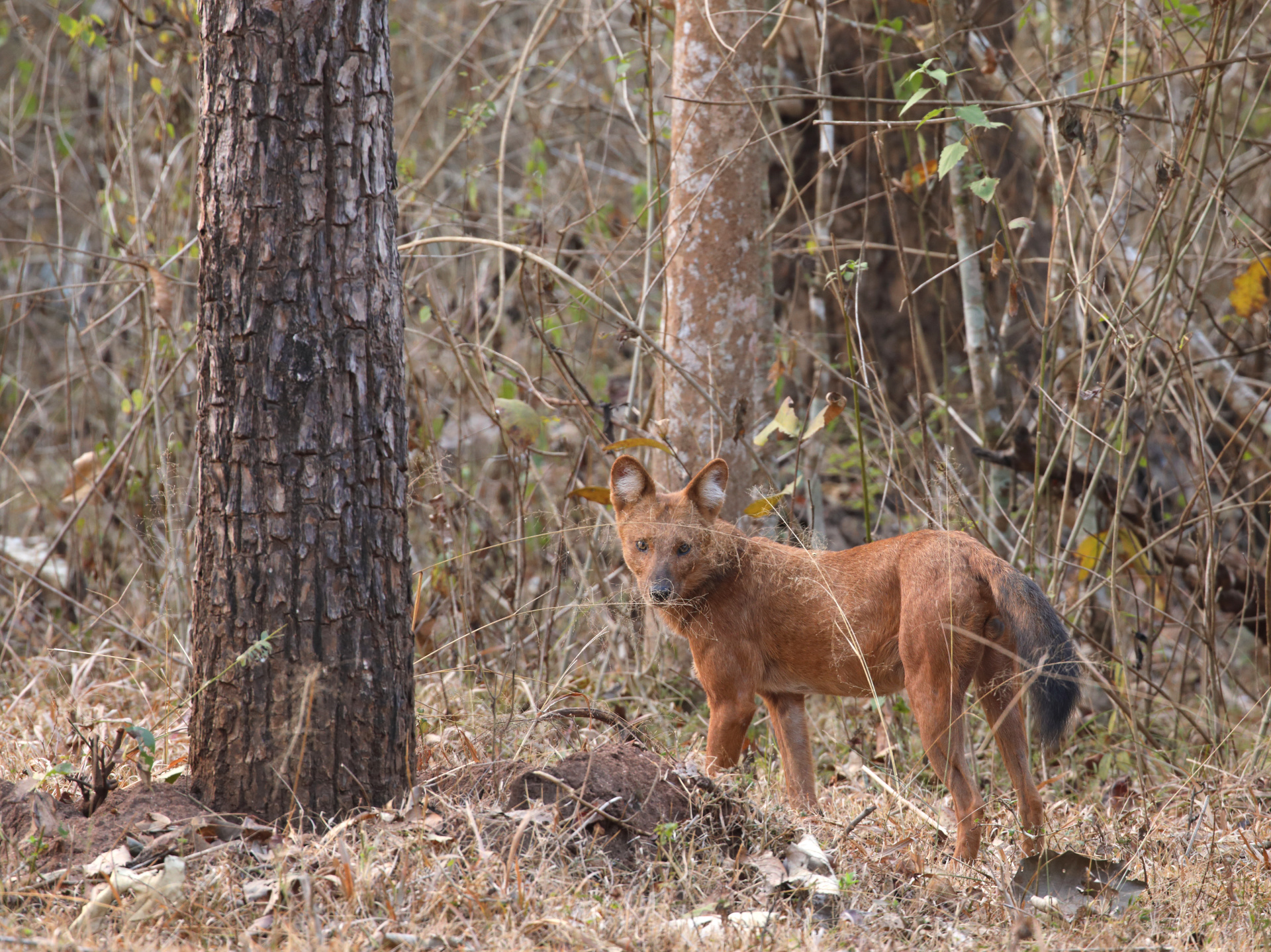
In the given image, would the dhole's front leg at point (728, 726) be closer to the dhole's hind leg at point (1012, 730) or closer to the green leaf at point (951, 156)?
the dhole's hind leg at point (1012, 730)

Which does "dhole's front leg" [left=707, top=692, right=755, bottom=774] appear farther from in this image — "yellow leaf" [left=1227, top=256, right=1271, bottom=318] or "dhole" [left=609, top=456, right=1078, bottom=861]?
"yellow leaf" [left=1227, top=256, right=1271, bottom=318]

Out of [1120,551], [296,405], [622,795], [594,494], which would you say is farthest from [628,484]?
[1120,551]

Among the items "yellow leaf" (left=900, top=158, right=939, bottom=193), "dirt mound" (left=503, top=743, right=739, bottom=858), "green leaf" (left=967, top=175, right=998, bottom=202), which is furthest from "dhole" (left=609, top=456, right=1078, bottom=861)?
"yellow leaf" (left=900, top=158, right=939, bottom=193)

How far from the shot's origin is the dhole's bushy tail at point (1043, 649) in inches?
140

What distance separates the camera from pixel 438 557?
19.1ft

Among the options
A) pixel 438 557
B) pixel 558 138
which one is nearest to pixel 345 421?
pixel 438 557

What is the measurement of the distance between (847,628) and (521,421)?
1.61 meters

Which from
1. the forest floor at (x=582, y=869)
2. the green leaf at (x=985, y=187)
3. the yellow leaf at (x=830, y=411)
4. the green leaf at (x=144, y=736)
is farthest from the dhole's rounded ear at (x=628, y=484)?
the green leaf at (x=144, y=736)

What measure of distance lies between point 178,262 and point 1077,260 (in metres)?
4.97

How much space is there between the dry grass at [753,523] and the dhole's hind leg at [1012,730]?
15 centimetres

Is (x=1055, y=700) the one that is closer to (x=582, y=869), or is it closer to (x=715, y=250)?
(x=582, y=869)

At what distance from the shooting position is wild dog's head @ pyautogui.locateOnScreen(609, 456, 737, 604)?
4.39 meters

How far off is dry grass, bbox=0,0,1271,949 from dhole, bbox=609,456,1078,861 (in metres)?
0.22

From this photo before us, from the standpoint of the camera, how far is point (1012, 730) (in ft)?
12.8
